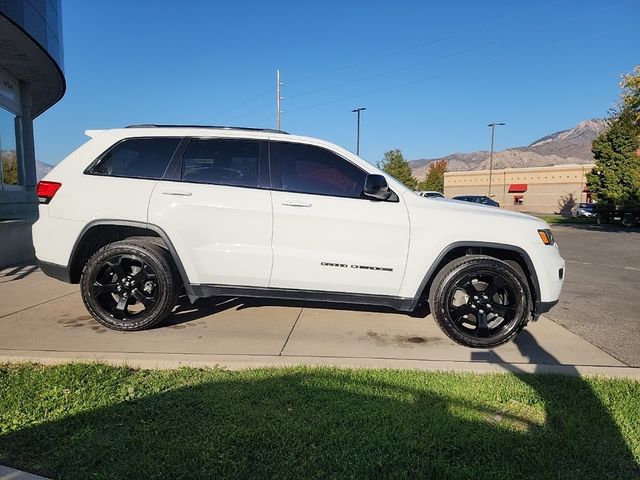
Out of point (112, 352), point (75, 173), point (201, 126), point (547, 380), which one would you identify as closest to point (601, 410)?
A: point (547, 380)

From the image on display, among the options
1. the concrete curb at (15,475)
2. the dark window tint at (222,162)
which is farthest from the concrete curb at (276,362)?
the dark window tint at (222,162)

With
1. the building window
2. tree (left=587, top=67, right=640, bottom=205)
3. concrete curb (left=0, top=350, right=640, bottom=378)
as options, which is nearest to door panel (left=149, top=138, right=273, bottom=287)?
concrete curb (left=0, top=350, right=640, bottom=378)

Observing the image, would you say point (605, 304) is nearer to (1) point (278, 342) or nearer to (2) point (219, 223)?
(1) point (278, 342)

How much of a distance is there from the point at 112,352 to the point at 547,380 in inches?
140

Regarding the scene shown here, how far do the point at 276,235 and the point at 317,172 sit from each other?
0.76 m

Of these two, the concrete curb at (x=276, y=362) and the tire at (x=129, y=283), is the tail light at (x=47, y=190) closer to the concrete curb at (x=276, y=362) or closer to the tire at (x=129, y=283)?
the tire at (x=129, y=283)

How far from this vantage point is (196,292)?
→ 459cm

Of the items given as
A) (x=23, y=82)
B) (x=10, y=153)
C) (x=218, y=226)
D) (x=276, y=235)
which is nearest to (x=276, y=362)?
(x=276, y=235)

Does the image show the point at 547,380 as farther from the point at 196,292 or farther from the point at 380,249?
the point at 196,292

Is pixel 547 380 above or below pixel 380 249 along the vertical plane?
below

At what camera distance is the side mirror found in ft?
14.3

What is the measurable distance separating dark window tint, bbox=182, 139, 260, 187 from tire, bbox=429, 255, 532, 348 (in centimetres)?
207

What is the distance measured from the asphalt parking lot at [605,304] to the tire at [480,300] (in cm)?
98

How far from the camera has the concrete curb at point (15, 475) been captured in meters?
2.29
